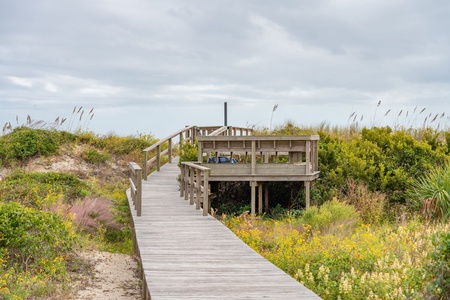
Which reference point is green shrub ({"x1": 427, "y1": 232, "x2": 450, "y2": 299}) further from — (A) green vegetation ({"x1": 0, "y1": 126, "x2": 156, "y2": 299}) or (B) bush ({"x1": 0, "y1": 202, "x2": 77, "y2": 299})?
(B) bush ({"x1": 0, "y1": 202, "x2": 77, "y2": 299})

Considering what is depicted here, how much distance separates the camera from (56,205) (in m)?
14.2

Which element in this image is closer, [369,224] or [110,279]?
[110,279]

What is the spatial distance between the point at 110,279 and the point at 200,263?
207cm

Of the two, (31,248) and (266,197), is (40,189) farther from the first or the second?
(31,248)

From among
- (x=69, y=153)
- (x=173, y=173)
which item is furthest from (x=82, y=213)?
(x=69, y=153)

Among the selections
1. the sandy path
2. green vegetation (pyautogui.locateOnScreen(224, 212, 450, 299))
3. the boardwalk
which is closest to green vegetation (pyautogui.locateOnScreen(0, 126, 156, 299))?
the sandy path

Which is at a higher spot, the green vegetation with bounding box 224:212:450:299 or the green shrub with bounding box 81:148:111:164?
the green shrub with bounding box 81:148:111:164

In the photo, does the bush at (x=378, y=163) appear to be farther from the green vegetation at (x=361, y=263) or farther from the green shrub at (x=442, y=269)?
the green shrub at (x=442, y=269)

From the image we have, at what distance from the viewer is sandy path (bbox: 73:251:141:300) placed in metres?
8.86

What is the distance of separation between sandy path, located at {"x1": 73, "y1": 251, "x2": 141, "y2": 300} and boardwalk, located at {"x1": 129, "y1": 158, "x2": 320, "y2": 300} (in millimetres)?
650

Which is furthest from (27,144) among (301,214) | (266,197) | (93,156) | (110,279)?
(110,279)

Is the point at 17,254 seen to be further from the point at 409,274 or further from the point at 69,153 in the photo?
the point at 69,153

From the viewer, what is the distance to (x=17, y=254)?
949 cm

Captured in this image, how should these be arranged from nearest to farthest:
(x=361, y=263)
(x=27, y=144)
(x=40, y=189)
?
(x=361, y=263), (x=40, y=189), (x=27, y=144)
